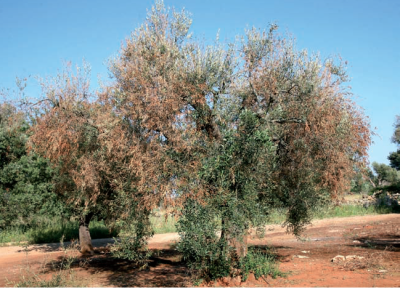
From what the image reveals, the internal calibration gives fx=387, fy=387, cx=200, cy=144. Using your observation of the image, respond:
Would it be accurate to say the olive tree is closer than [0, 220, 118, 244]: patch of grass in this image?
Yes

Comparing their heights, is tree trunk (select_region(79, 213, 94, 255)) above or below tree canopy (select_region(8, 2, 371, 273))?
below

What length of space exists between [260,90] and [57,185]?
985cm

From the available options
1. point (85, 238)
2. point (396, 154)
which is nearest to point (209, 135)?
point (85, 238)

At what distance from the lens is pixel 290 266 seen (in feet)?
43.8

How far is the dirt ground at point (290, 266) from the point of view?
11.0m

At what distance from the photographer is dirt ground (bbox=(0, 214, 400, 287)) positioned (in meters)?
11.0

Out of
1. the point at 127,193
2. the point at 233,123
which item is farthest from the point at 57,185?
the point at 233,123

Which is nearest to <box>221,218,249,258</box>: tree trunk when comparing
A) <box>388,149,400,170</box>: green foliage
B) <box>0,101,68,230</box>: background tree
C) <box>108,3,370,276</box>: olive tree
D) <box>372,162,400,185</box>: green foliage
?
<box>108,3,370,276</box>: olive tree

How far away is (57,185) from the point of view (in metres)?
16.4

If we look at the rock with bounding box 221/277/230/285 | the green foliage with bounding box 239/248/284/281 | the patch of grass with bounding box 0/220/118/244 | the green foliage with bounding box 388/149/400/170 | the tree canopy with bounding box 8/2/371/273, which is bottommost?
the rock with bounding box 221/277/230/285

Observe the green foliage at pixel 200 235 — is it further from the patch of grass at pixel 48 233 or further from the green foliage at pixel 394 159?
the green foliage at pixel 394 159

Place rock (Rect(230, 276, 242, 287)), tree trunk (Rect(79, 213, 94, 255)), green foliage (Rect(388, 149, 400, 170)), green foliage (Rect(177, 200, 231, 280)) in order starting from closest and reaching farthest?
green foliage (Rect(177, 200, 231, 280)) < rock (Rect(230, 276, 242, 287)) < tree trunk (Rect(79, 213, 94, 255)) < green foliage (Rect(388, 149, 400, 170))

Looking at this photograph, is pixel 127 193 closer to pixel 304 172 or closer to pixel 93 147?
pixel 93 147

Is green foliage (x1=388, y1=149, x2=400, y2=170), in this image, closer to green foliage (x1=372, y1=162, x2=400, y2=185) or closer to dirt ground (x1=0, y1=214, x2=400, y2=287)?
green foliage (x1=372, y1=162, x2=400, y2=185)
